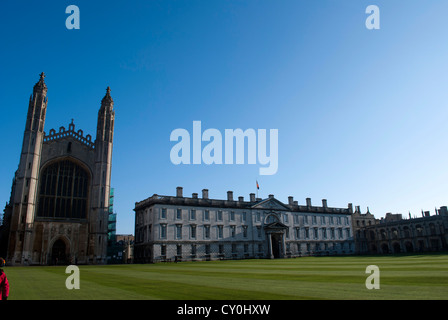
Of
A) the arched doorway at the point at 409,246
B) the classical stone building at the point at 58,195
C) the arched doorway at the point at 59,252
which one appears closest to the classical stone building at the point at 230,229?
the classical stone building at the point at 58,195

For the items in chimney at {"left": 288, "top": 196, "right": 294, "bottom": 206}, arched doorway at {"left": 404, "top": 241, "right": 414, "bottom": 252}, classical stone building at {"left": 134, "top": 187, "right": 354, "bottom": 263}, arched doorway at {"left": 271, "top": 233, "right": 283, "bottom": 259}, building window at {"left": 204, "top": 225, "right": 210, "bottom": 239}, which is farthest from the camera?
arched doorway at {"left": 404, "top": 241, "right": 414, "bottom": 252}

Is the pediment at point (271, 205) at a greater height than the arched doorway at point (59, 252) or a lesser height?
greater

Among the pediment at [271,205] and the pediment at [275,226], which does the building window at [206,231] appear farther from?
the pediment at [275,226]

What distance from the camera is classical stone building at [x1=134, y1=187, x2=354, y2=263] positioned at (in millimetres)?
54438

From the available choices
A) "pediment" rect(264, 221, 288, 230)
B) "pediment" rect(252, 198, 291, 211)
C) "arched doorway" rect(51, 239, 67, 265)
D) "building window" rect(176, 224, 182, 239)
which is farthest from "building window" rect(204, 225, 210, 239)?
"arched doorway" rect(51, 239, 67, 265)

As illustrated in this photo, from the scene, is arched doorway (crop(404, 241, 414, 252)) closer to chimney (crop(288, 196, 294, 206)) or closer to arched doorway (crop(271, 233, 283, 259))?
chimney (crop(288, 196, 294, 206))

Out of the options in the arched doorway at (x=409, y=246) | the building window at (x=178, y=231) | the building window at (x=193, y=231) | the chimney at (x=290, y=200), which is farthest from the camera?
the arched doorway at (x=409, y=246)

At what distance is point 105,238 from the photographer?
50062 millimetres

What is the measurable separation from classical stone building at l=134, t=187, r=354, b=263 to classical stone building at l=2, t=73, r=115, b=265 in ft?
28.2

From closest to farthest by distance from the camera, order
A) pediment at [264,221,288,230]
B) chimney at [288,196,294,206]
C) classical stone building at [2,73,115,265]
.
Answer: classical stone building at [2,73,115,265], pediment at [264,221,288,230], chimney at [288,196,294,206]

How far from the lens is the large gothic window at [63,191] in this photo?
4938 cm

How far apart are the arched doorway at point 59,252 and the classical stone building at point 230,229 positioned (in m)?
12.0

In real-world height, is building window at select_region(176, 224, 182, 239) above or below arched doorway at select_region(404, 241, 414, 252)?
above

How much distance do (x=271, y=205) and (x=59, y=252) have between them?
37.9m
